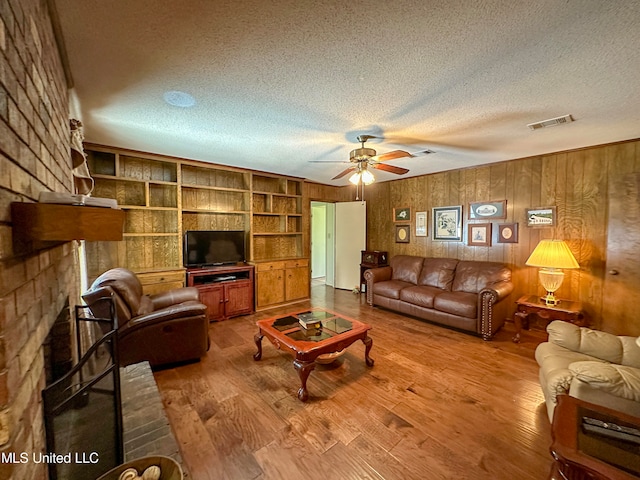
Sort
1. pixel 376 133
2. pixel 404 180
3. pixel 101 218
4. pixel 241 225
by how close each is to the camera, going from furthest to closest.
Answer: pixel 404 180
pixel 241 225
pixel 376 133
pixel 101 218

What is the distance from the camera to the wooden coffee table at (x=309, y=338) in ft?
6.89

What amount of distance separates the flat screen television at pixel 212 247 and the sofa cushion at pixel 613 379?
4.01m

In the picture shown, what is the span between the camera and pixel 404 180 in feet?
16.6

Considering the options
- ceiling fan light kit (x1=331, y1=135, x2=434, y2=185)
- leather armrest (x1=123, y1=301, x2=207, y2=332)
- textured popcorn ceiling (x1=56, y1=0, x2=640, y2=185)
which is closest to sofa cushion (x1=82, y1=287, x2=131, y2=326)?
leather armrest (x1=123, y1=301, x2=207, y2=332)

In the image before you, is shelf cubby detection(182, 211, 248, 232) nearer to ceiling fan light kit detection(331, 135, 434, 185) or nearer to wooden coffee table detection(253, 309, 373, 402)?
wooden coffee table detection(253, 309, 373, 402)

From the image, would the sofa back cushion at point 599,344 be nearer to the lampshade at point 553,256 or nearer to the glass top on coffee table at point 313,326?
the lampshade at point 553,256

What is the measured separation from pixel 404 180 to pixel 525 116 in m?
2.81

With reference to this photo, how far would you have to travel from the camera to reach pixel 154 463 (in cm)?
110

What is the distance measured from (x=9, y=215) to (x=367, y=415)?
7.27 feet

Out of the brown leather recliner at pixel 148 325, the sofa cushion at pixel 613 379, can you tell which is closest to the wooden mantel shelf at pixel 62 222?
the brown leather recliner at pixel 148 325

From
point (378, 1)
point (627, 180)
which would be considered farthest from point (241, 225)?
point (627, 180)

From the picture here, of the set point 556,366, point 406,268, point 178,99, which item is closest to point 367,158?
point 178,99

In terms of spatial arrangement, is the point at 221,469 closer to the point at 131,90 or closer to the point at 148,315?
the point at 148,315

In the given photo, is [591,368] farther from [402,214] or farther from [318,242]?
[318,242]
